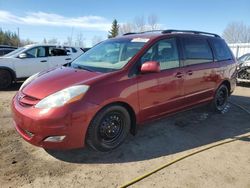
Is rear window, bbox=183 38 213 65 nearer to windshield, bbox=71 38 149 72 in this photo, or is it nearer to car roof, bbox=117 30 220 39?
car roof, bbox=117 30 220 39

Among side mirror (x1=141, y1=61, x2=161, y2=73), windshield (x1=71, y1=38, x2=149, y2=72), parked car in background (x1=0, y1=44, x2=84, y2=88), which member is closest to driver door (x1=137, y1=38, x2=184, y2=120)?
side mirror (x1=141, y1=61, x2=161, y2=73)

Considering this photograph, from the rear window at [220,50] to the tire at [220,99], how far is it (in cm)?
69

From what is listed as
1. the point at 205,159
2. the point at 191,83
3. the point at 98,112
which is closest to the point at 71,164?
the point at 98,112

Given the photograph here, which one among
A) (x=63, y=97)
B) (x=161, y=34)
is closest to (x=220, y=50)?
(x=161, y=34)

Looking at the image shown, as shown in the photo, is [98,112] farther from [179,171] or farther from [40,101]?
[179,171]

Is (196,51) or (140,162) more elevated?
(196,51)

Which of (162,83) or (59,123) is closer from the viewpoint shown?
(59,123)

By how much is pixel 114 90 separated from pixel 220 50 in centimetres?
352

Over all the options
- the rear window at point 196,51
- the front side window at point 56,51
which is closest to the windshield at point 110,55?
the rear window at point 196,51

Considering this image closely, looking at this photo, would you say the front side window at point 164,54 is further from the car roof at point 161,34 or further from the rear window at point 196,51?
the rear window at point 196,51

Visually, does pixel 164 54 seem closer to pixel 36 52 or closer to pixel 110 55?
pixel 110 55

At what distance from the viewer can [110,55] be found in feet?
15.1

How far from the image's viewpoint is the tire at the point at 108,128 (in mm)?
3668

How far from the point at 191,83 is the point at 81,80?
237 centimetres
